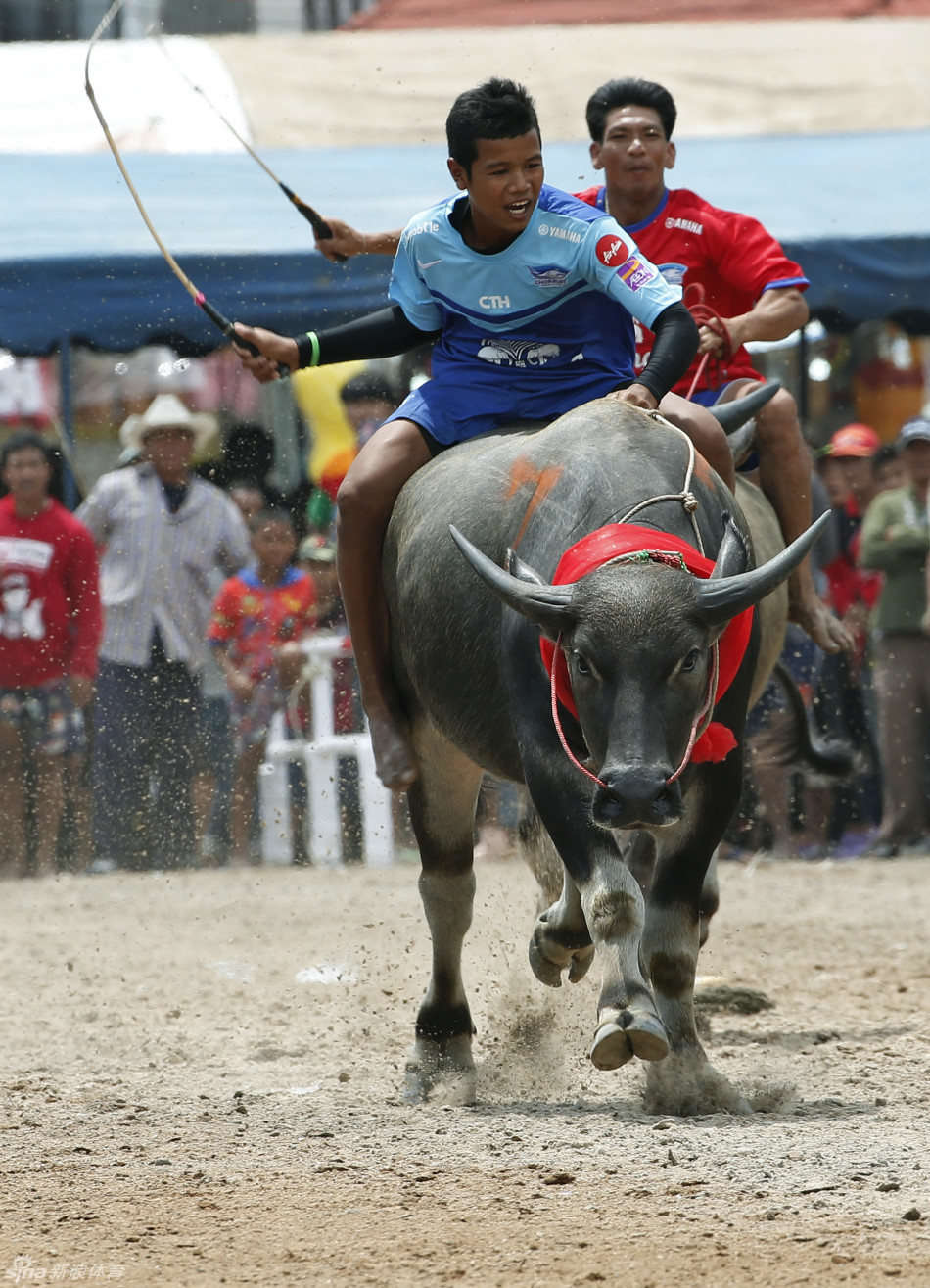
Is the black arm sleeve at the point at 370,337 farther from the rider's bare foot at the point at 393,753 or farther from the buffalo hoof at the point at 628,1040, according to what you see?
the buffalo hoof at the point at 628,1040

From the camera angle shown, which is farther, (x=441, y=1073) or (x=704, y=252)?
(x=704, y=252)

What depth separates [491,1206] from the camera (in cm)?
334

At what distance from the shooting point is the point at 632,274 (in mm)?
4430

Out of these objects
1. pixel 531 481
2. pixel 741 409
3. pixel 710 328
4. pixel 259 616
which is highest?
pixel 710 328

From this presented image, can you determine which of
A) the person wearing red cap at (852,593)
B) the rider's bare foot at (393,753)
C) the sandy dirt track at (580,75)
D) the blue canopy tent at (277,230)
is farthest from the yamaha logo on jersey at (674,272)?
the sandy dirt track at (580,75)

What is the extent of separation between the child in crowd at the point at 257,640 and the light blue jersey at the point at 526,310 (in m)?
4.34

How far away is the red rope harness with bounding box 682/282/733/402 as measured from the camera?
514 cm

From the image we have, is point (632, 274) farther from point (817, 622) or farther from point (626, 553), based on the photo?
point (817, 622)

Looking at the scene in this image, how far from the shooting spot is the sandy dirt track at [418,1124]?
3082 millimetres

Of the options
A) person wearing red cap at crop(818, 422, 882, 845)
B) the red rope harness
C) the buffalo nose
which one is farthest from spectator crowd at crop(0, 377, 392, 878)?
the buffalo nose

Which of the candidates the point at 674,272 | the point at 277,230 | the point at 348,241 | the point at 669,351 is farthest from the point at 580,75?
the point at 669,351

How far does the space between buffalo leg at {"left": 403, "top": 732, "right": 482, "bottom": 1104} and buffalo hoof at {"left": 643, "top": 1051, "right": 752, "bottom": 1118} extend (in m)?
0.82

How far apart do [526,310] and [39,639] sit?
16.7 ft

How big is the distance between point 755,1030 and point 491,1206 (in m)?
2.26
